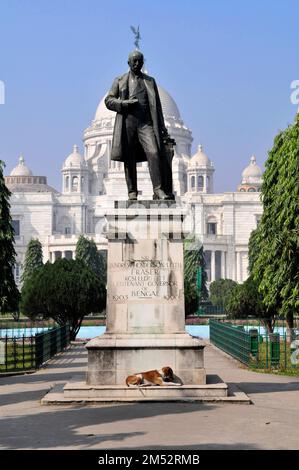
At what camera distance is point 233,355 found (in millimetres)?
30547

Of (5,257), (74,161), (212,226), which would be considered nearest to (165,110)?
(74,161)

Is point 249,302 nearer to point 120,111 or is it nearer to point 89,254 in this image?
point 120,111

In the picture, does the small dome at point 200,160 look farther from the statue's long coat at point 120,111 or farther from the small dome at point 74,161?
the statue's long coat at point 120,111

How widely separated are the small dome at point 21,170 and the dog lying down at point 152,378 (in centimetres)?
17091

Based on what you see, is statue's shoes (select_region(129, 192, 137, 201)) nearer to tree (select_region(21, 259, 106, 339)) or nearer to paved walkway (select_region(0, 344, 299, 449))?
paved walkway (select_region(0, 344, 299, 449))

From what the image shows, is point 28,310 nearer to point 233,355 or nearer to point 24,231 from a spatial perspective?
point 233,355

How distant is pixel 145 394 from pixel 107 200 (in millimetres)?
147211

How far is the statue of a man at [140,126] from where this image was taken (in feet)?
52.5

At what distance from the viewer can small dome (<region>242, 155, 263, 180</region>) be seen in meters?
176

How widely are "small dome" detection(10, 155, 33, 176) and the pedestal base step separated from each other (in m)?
171

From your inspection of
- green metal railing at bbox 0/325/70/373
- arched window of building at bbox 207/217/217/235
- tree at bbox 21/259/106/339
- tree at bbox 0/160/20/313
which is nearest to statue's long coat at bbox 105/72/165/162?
green metal railing at bbox 0/325/70/373
